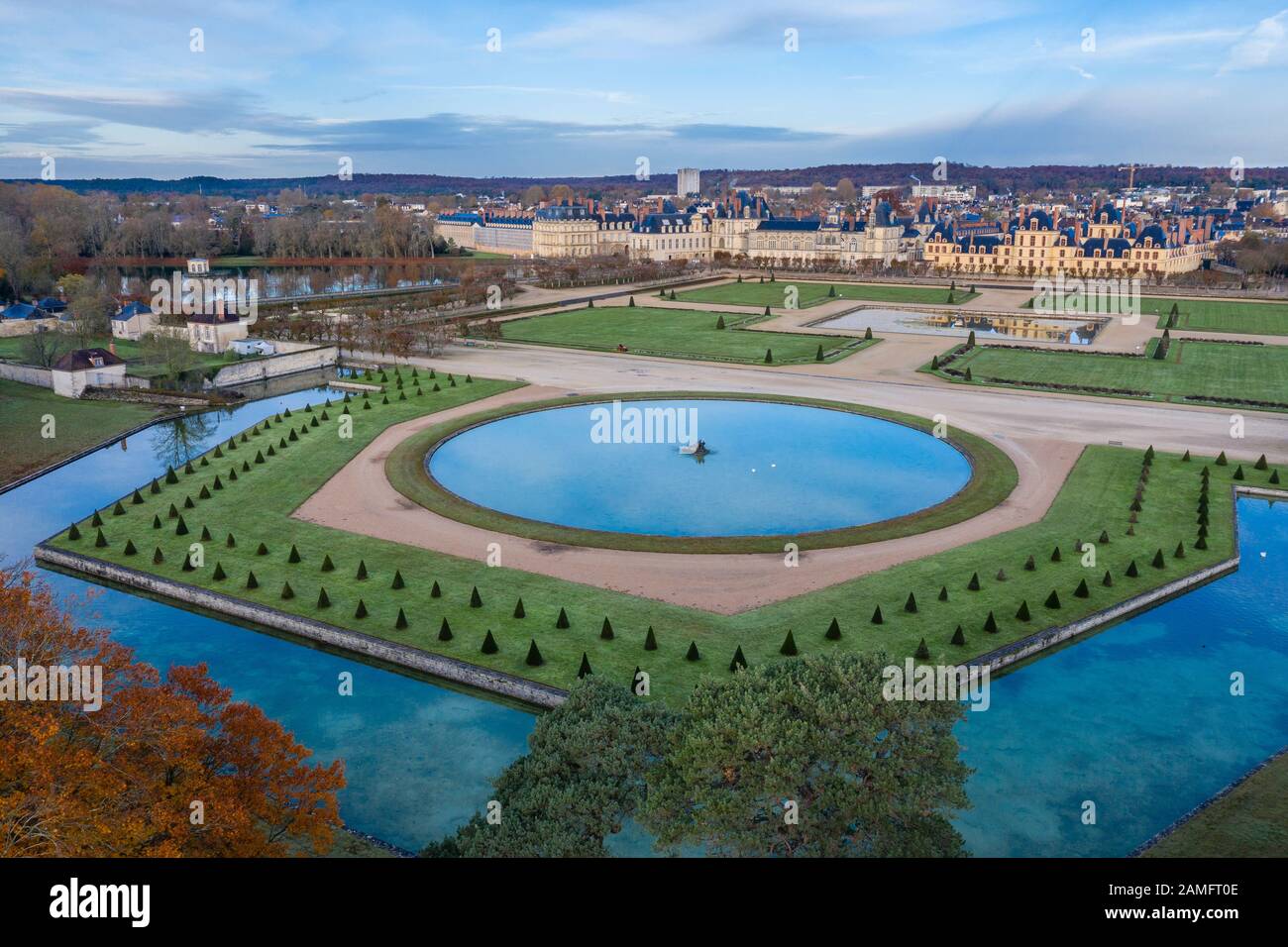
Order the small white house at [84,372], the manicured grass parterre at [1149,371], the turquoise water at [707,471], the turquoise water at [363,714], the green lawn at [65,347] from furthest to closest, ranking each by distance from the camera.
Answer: the green lawn at [65,347]
the small white house at [84,372]
the manicured grass parterre at [1149,371]
the turquoise water at [707,471]
the turquoise water at [363,714]

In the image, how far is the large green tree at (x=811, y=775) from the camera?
13906mm

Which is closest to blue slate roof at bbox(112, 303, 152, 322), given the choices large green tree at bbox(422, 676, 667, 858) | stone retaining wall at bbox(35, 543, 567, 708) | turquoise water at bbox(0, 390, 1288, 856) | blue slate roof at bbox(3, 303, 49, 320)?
blue slate roof at bbox(3, 303, 49, 320)

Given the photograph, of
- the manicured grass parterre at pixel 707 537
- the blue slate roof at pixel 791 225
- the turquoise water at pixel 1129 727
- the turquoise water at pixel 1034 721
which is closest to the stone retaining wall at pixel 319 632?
the turquoise water at pixel 1034 721

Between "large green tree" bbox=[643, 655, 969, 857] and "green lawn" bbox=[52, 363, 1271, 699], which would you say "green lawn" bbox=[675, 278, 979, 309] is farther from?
"large green tree" bbox=[643, 655, 969, 857]

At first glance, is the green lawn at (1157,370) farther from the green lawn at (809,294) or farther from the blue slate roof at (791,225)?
the blue slate roof at (791,225)

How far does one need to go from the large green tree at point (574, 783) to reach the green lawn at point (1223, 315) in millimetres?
75745

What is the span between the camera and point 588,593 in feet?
91.9

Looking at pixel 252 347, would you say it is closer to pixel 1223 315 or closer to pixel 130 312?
pixel 130 312

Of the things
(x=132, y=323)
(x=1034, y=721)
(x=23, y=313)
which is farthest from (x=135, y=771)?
A: (x=23, y=313)

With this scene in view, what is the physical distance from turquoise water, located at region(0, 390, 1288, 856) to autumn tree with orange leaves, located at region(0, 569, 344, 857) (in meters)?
4.64

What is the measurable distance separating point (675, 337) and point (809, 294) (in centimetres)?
3443

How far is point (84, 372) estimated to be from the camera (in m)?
54.7
